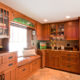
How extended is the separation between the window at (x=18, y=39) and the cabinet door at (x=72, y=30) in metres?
2.11

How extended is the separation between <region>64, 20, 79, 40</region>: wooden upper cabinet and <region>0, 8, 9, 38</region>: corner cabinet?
2.75m

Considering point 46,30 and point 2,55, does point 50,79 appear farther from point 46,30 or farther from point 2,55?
point 46,30

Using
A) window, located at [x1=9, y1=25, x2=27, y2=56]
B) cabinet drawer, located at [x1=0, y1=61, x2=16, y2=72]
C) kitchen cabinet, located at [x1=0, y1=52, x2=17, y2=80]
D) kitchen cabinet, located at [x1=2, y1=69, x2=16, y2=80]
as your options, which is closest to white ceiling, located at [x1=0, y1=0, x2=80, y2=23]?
window, located at [x1=9, y1=25, x2=27, y2=56]

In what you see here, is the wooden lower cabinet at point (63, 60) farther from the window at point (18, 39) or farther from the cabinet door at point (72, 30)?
the window at point (18, 39)

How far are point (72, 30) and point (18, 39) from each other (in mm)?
2602

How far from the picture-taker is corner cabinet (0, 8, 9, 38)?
1.88 meters

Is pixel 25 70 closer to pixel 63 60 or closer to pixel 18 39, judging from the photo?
pixel 18 39

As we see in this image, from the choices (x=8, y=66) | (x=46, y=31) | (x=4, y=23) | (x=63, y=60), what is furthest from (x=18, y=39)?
(x=63, y=60)

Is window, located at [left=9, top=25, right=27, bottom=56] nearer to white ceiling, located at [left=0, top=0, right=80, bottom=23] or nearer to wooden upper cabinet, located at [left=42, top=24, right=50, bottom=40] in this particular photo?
white ceiling, located at [left=0, top=0, right=80, bottom=23]

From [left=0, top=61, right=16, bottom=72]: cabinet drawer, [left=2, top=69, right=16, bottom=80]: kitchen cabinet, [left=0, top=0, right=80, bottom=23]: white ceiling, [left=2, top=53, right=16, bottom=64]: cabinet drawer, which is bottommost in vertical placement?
[left=2, top=69, right=16, bottom=80]: kitchen cabinet

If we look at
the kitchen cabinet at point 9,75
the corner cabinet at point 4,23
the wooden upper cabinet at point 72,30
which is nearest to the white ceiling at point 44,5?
the corner cabinet at point 4,23

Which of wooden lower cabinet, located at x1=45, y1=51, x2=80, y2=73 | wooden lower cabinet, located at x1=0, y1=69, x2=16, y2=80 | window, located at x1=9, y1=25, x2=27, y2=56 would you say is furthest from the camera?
wooden lower cabinet, located at x1=45, y1=51, x2=80, y2=73

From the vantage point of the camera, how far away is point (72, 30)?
11.2ft

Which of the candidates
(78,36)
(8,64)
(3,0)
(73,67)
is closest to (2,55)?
(8,64)
